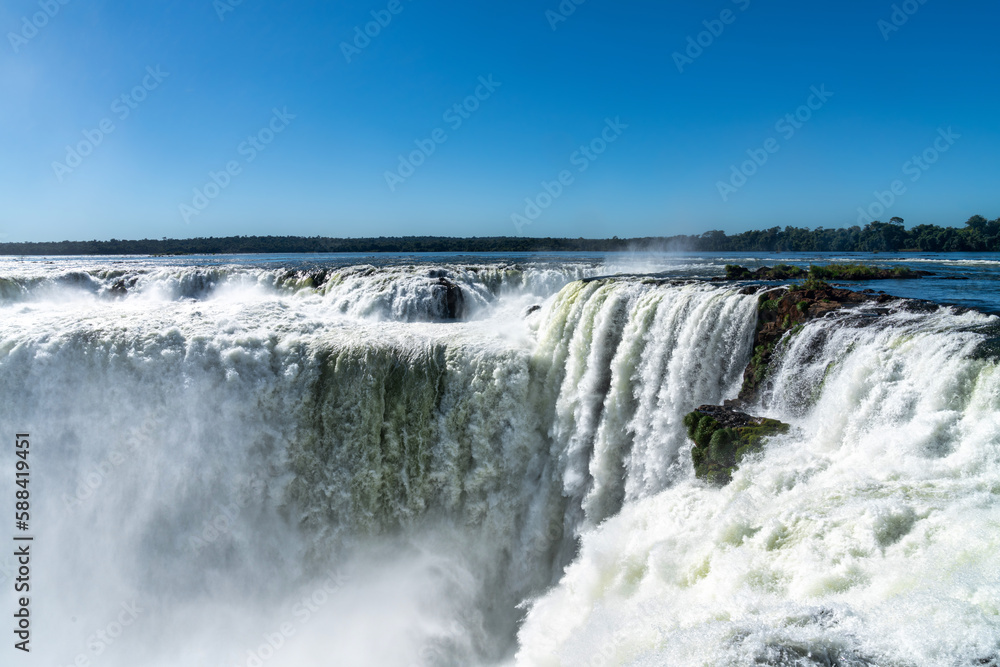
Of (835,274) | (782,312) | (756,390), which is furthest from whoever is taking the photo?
(835,274)

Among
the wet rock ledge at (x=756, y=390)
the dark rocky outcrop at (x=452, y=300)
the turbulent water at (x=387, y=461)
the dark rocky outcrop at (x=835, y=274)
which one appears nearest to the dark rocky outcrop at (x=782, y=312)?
the wet rock ledge at (x=756, y=390)

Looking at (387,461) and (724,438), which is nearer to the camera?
(724,438)

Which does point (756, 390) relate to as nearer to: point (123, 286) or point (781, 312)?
point (781, 312)

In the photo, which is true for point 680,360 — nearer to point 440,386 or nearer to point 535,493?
point 535,493

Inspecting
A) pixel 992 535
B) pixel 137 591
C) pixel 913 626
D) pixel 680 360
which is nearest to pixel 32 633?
pixel 137 591

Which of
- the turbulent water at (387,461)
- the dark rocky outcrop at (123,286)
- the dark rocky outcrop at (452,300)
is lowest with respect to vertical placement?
the turbulent water at (387,461)

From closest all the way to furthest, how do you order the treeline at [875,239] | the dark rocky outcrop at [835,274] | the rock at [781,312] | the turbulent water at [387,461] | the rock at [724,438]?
1. the rock at [724,438]
2. the turbulent water at [387,461]
3. the rock at [781,312]
4. the dark rocky outcrop at [835,274]
5. the treeline at [875,239]

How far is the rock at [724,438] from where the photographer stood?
6.84 metres

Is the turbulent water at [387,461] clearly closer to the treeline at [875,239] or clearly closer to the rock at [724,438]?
the rock at [724,438]

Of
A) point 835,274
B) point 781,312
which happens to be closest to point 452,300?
point 835,274

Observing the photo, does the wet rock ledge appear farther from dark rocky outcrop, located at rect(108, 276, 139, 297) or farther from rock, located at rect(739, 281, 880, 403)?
dark rocky outcrop, located at rect(108, 276, 139, 297)

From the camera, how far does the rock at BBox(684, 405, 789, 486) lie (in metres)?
6.84

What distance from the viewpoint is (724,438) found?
7.13 metres

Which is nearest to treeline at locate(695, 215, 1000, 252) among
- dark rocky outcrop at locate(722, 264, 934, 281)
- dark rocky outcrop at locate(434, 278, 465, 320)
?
dark rocky outcrop at locate(722, 264, 934, 281)
